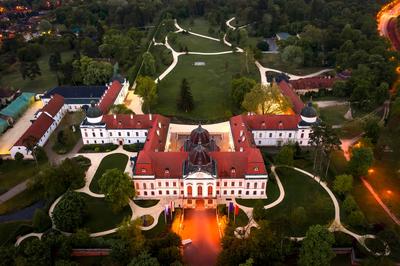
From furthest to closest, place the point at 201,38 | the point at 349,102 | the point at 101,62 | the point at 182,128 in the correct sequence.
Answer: the point at 201,38, the point at 101,62, the point at 349,102, the point at 182,128

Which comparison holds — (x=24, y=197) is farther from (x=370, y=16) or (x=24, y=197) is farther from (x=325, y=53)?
(x=370, y=16)

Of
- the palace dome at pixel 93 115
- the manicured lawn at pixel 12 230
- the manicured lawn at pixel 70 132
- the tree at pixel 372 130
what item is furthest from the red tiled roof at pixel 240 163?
the manicured lawn at pixel 70 132

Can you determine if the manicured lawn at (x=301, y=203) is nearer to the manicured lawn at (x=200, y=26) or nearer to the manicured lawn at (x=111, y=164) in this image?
the manicured lawn at (x=111, y=164)

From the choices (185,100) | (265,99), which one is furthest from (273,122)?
(185,100)

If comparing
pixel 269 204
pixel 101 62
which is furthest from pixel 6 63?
pixel 269 204

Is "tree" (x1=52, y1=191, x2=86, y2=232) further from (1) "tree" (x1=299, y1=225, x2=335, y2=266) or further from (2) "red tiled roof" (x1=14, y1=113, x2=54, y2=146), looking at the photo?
(1) "tree" (x1=299, y1=225, x2=335, y2=266)

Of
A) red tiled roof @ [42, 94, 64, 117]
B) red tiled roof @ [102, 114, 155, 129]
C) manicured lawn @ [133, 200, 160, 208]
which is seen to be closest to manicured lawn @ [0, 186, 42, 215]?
manicured lawn @ [133, 200, 160, 208]

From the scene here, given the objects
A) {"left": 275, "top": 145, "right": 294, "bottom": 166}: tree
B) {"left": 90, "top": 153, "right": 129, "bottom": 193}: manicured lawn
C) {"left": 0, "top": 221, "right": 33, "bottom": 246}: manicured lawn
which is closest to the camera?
{"left": 0, "top": 221, "right": 33, "bottom": 246}: manicured lawn
